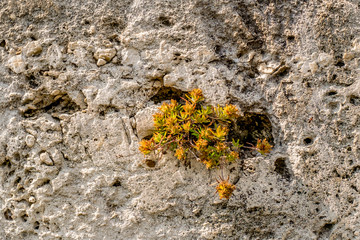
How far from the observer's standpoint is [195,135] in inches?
82.2

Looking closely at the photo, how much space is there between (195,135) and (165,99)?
33cm

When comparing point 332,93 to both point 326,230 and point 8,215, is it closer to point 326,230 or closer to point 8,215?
point 326,230

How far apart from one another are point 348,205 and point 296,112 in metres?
0.63

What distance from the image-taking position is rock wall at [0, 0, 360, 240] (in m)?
2.13

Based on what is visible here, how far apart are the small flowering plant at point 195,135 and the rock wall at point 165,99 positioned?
0.11 metres

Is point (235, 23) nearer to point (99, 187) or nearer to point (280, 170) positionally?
point (280, 170)

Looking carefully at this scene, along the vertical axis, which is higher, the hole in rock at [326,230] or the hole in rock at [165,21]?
the hole in rock at [165,21]

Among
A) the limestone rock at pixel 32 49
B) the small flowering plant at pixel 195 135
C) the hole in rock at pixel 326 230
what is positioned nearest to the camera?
the small flowering plant at pixel 195 135

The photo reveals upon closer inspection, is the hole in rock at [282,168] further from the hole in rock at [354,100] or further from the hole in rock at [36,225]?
the hole in rock at [36,225]

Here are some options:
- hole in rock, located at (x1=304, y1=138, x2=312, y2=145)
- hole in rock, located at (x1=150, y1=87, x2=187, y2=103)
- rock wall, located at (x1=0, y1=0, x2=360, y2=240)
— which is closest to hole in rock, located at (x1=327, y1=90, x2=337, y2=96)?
rock wall, located at (x1=0, y1=0, x2=360, y2=240)

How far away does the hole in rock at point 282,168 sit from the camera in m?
2.16

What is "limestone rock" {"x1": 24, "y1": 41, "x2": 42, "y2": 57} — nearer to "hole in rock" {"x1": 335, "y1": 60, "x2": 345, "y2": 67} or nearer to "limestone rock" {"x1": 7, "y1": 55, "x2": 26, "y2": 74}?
"limestone rock" {"x1": 7, "y1": 55, "x2": 26, "y2": 74}

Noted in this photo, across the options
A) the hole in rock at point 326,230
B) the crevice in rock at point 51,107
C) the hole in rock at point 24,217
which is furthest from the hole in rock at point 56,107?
the hole in rock at point 326,230

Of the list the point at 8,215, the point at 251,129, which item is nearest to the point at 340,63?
the point at 251,129
